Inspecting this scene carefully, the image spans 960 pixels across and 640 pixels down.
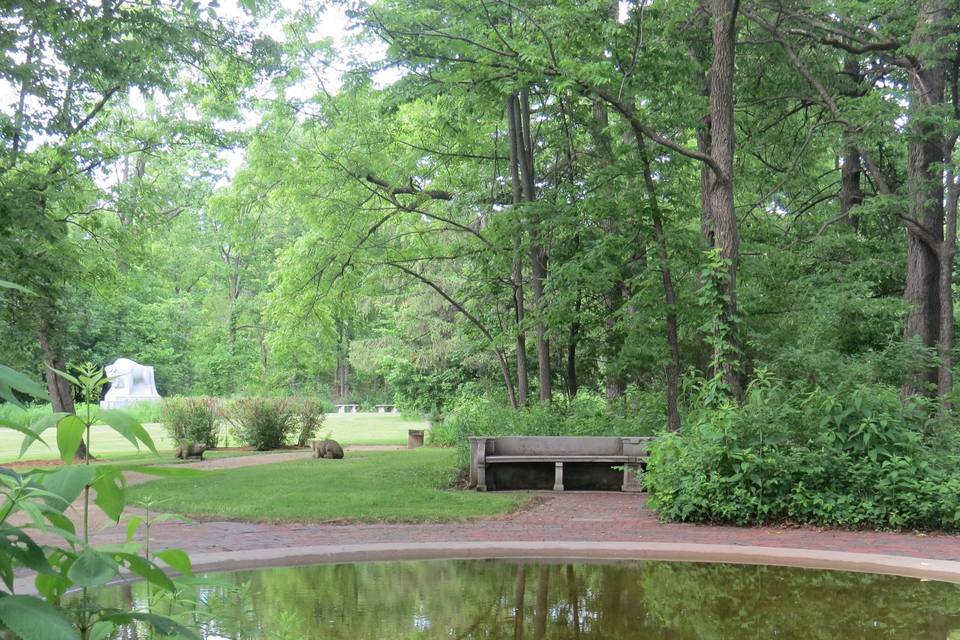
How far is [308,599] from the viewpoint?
20.2 feet

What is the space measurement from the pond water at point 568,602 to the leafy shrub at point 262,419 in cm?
1767

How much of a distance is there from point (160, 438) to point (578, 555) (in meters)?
26.6

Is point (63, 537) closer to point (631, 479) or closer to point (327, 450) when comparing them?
point (631, 479)

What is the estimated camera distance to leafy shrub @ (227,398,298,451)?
2442 cm

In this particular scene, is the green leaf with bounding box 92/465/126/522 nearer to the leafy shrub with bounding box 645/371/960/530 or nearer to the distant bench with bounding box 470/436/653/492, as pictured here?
the leafy shrub with bounding box 645/371/960/530

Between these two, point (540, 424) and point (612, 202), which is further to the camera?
point (540, 424)

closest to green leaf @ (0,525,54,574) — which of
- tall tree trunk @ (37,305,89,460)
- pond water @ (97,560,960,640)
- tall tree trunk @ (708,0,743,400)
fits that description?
pond water @ (97,560,960,640)

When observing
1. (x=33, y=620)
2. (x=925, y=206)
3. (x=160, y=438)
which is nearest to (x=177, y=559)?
(x=33, y=620)

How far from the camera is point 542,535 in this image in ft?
30.1

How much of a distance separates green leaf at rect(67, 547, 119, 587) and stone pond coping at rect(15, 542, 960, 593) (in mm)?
6152

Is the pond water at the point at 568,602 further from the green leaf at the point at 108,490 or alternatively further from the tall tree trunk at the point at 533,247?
the tall tree trunk at the point at 533,247

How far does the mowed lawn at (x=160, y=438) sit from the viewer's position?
2437cm

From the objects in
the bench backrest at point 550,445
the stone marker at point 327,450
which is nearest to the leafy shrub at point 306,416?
the stone marker at point 327,450

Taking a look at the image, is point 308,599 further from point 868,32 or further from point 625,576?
point 868,32
